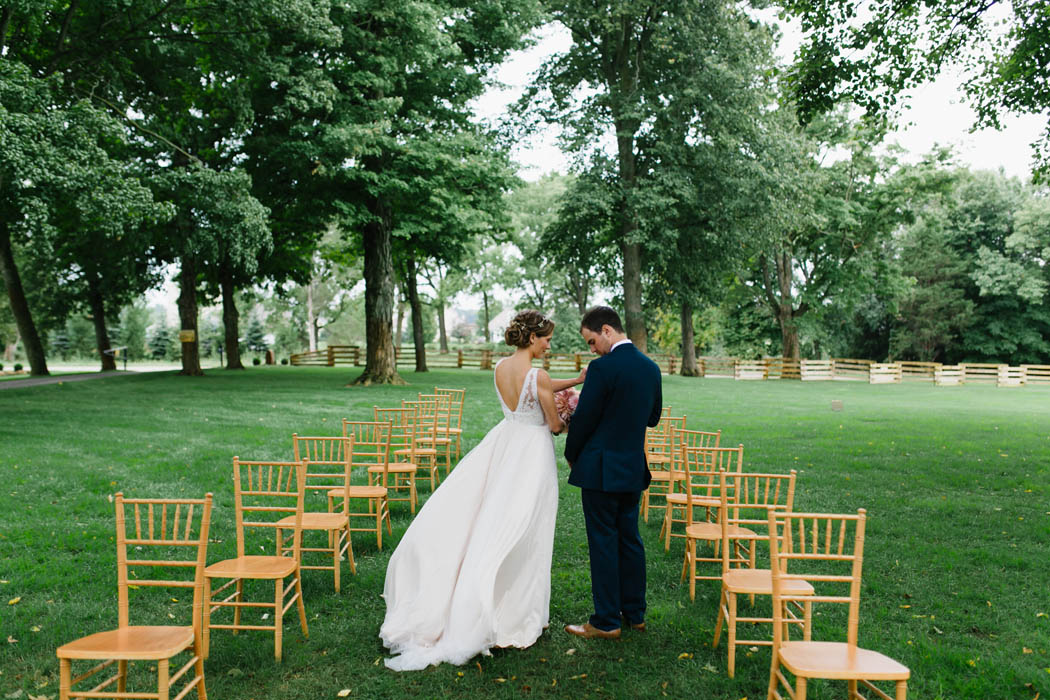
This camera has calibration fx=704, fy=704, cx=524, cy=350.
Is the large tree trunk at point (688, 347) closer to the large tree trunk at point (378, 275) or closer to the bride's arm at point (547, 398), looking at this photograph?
the large tree trunk at point (378, 275)

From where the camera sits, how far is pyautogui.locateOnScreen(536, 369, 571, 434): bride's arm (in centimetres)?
496

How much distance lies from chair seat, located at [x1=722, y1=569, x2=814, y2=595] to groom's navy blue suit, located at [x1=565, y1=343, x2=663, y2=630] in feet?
2.11

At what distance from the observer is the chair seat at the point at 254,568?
442 cm

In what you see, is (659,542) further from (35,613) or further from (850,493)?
(35,613)

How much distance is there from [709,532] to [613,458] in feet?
5.25

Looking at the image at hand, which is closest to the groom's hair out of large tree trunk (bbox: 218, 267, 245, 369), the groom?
the groom

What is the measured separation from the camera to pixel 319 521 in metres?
5.68

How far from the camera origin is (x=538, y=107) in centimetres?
2894

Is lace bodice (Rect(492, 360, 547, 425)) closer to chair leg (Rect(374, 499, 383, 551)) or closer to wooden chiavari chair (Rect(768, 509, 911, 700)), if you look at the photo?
wooden chiavari chair (Rect(768, 509, 911, 700))

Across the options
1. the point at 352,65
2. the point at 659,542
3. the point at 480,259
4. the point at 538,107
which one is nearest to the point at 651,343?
the point at 480,259

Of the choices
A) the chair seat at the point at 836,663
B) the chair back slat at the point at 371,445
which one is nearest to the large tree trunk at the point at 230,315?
the chair back slat at the point at 371,445

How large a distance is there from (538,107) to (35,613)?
27.0m

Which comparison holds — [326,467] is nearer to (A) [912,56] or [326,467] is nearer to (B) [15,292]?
(A) [912,56]

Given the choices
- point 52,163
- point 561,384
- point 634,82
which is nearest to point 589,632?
point 561,384
